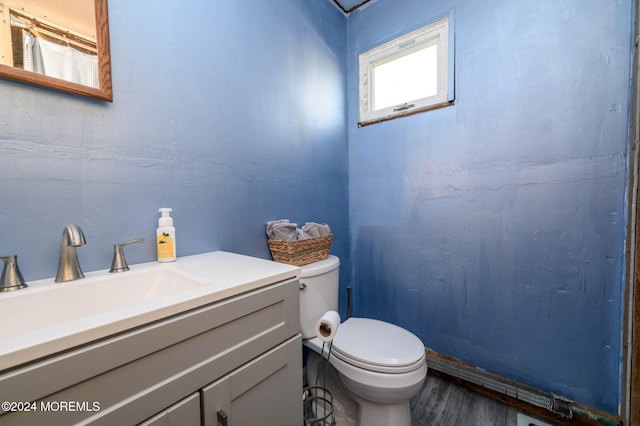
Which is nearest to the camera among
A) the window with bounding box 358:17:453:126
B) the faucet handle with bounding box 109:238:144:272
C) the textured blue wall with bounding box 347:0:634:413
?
the faucet handle with bounding box 109:238:144:272

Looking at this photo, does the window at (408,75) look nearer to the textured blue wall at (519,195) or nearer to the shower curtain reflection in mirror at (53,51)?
the textured blue wall at (519,195)

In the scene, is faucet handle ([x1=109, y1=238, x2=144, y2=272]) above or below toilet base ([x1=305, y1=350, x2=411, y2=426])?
above

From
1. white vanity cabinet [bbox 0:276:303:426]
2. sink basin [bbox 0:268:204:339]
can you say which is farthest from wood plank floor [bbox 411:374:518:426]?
sink basin [bbox 0:268:204:339]

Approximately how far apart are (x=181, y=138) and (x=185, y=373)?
0.81 m

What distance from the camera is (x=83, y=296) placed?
696mm

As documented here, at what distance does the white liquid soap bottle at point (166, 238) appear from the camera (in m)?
0.88

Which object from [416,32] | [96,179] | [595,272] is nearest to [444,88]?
[416,32]

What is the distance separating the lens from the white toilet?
3.18 ft

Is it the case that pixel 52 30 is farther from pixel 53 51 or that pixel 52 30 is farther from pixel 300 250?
pixel 300 250

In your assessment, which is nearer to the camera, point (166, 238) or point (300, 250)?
point (166, 238)

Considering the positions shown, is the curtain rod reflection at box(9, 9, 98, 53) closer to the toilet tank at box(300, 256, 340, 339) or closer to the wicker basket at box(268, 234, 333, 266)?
the wicker basket at box(268, 234, 333, 266)

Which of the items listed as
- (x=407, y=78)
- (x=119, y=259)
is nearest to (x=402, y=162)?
(x=407, y=78)

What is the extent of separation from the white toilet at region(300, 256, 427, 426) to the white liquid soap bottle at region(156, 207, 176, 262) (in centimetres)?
53

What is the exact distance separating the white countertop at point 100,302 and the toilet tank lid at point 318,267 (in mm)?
324
